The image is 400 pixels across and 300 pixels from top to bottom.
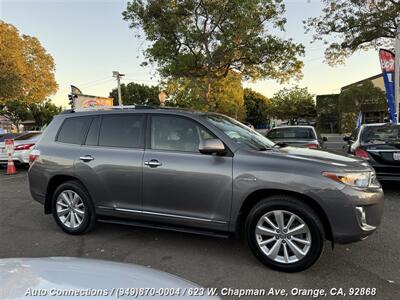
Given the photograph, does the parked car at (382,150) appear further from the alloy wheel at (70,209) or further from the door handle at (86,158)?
the alloy wheel at (70,209)

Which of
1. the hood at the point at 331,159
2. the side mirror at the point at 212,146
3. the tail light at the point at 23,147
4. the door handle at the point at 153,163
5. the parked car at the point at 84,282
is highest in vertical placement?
the side mirror at the point at 212,146

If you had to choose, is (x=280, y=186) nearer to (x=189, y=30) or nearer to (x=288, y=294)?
(x=288, y=294)

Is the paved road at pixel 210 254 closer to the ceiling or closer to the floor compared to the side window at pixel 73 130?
closer to the floor

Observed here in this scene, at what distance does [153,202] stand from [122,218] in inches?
23.6

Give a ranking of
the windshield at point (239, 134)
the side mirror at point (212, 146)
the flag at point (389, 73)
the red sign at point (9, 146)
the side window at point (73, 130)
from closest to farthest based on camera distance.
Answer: the side mirror at point (212, 146) → the windshield at point (239, 134) → the side window at point (73, 130) → the red sign at point (9, 146) → the flag at point (389, 73)

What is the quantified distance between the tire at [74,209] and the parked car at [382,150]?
533 centimetres

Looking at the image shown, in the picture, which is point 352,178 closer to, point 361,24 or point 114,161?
point 114,161

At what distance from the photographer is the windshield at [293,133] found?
34.5 feet

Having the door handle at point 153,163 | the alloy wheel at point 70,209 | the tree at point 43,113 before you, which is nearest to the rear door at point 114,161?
the door handle at point 153,163

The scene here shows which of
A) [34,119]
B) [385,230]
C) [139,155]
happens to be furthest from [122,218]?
[34,119]

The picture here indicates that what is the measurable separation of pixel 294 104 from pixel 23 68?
4561 centimetres

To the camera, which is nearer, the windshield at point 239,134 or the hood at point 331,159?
the hood at point 331,159

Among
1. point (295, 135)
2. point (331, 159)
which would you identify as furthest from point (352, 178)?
point (295, 135)

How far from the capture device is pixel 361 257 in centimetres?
412
